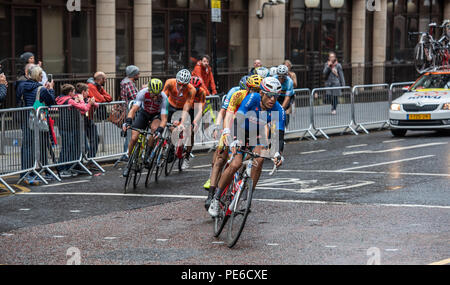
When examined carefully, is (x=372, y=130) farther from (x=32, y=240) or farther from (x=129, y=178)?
(x=32, y=240)

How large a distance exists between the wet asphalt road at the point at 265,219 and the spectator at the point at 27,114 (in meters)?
0.67

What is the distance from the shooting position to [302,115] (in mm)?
20922

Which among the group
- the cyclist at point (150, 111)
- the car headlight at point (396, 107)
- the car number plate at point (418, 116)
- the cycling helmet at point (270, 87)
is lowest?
the car number plate at point (418, 116)

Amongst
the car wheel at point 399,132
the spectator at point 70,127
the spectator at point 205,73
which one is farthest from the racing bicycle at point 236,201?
the car wheel at point 399,132

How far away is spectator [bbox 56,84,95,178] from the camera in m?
15.0

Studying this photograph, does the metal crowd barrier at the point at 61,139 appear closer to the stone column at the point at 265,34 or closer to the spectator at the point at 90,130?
the spectator at the point at 90,130

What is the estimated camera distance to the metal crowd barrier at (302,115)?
20.6 m

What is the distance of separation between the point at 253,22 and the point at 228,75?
229 cm

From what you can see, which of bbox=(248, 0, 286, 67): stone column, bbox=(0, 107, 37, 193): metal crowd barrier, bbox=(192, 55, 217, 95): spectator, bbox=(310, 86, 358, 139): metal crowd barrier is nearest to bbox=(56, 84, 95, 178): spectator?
bbox=(0, 107, 37, 193): metal crowd barrier

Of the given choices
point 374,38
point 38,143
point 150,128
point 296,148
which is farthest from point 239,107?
point 374,38

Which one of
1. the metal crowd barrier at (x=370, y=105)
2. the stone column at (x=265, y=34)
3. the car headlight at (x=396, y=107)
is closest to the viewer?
the car headlight at (x=396, y=107)

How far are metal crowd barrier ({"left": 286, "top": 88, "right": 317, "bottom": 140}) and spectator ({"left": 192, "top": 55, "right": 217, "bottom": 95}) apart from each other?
1981mm

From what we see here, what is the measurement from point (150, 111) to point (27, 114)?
1.94 m
